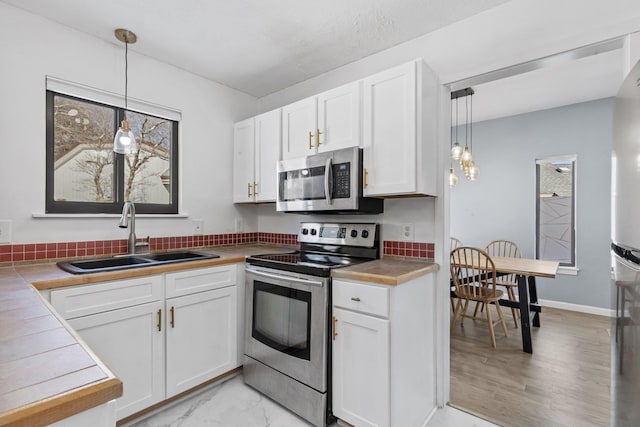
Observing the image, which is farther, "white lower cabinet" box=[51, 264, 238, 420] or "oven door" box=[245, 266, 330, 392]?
"oven door" box=[245, 266, 330, 392]

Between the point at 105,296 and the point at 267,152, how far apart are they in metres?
1.54

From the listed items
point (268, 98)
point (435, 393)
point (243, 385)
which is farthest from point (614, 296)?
point (268, 98)

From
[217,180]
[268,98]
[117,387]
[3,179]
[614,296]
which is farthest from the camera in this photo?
[268,98]

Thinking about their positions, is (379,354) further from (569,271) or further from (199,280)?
(569,271)

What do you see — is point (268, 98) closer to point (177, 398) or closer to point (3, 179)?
point (3, 179)

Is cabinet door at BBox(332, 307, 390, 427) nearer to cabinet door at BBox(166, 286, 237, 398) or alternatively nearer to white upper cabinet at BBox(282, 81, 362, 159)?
cabinet door at BBox(166, 286, 237, 398)

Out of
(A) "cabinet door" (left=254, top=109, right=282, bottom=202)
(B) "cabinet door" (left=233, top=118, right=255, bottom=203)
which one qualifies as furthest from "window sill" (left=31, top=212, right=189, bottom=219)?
(A) "cabinet door" (left=254, top=109, right=282, bottom=202)

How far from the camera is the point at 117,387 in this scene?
607 mm

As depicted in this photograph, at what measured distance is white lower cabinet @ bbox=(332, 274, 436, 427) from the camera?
61.8 inches

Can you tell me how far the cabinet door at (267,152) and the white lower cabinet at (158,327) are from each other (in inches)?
→ 29.4

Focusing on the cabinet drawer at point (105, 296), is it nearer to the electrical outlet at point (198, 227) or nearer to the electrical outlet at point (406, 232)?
the electrical outlet at point (198, 227)

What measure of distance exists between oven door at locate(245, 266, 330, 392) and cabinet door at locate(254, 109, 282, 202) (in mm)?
732

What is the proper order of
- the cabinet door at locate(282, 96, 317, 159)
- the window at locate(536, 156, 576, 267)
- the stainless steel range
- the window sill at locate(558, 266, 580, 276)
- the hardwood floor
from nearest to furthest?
the stainless steel range, the hardwood floor, the cabinet door at locate(282, 96, 317, 159), the window sill at locate(558, 266, 580, 276), the window at locate(536, 156, 576, 267)

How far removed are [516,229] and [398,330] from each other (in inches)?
139
